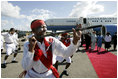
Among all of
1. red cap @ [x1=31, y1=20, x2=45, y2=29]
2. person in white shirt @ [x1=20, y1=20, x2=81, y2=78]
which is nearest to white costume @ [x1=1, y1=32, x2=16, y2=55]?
person in white shirt @ [x1=20, y1=20, x2=81, y2=78]

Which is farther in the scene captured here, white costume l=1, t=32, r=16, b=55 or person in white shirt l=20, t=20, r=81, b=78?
white costume l=1, t=32, r=16, b=55

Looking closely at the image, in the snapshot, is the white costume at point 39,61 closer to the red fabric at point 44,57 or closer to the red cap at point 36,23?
the red fabric at point 44,57

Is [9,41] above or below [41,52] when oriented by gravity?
below

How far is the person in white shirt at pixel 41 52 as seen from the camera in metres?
1.69

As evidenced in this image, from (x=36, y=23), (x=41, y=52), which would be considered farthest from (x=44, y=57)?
(x=36, y=23)

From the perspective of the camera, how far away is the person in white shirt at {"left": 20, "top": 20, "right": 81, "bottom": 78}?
5.56 ft

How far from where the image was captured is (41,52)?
1.82 m

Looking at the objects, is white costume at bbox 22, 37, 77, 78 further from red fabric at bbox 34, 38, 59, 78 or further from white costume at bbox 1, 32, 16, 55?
white costume at bbox 1, 32, 16, 55

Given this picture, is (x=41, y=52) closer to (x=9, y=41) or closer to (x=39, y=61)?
(x=39, y=61)

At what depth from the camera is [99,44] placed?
34.5ft

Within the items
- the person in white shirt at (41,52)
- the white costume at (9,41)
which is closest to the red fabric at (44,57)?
the person in white shirt at (41,52)

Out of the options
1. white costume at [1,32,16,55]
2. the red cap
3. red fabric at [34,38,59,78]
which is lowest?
white costume at [1,32,16,55]

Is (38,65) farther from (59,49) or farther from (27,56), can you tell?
(59,49)

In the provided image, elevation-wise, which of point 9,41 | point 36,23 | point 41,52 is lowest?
point 9,41
